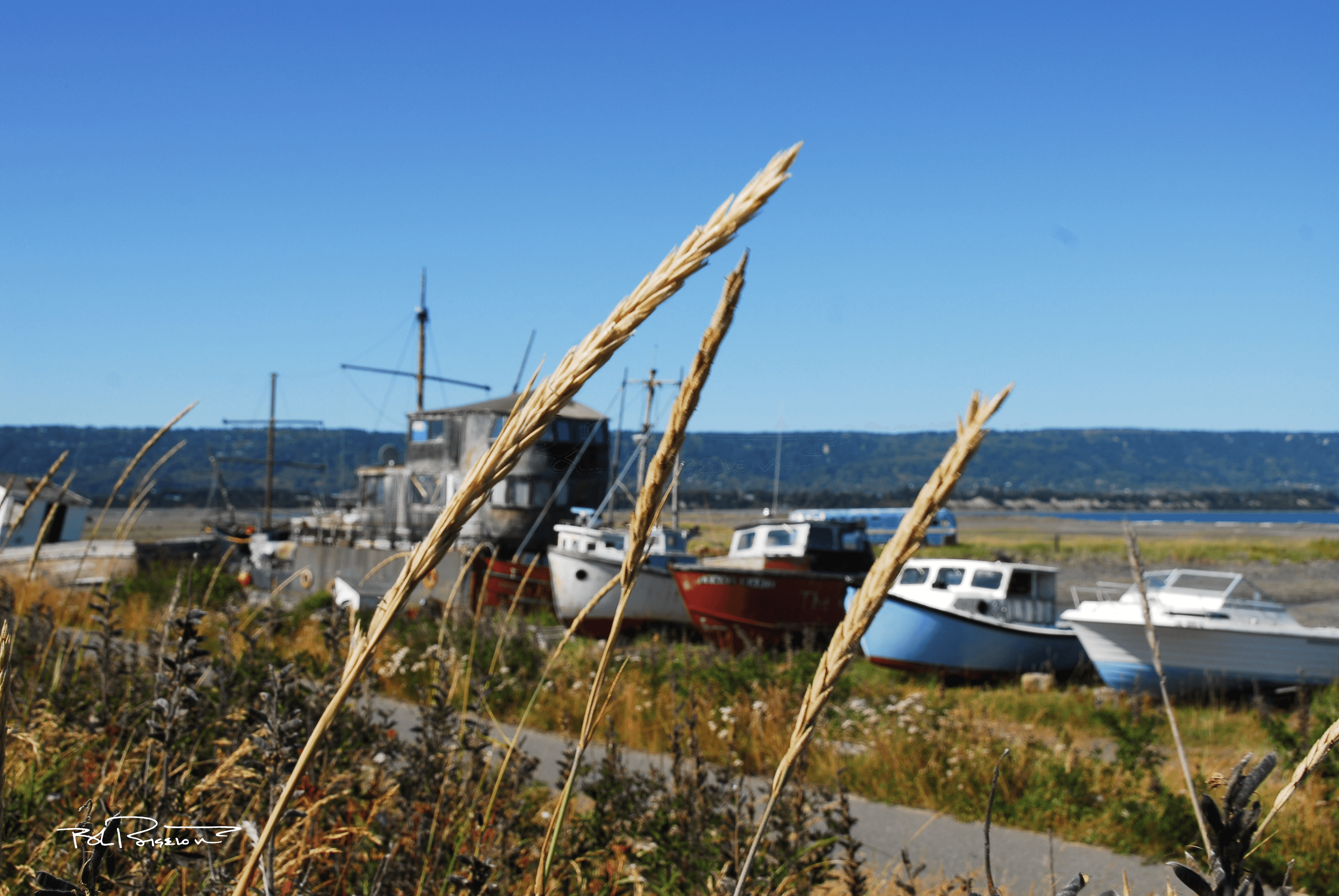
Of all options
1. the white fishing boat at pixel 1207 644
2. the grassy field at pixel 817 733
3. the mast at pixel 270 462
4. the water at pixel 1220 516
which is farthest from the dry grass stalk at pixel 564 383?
the water at pixel 1220 516

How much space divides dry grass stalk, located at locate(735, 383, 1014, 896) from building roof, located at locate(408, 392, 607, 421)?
21372 mm

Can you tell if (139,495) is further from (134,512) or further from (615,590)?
(615,590)

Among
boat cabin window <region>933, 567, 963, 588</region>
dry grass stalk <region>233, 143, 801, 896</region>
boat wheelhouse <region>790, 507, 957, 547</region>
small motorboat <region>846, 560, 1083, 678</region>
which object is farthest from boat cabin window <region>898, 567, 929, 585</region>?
boat wheelhouse <region>790, 507, 957, 547</region>

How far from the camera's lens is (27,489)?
5418 mm

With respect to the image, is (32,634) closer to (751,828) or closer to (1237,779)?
(751,828)

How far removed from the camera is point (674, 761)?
11.1 ft

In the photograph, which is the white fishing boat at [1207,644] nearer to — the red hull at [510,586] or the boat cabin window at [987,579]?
the boat cabin window at [987,579]

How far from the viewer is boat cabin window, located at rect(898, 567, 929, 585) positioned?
15.0m

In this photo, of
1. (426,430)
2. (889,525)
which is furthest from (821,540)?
(889,525)

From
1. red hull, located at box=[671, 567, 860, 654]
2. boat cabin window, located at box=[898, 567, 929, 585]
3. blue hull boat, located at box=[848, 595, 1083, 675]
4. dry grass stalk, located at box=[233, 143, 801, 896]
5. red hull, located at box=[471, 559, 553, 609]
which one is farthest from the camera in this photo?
red hull, located at box=[471, 559, 553, 609]

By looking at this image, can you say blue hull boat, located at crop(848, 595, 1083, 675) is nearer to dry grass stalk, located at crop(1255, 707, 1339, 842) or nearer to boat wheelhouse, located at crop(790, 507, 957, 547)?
dry grass stalk, located at crop(1255, 707, 1339, 842)

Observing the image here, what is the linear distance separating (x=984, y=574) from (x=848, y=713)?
682 centimetres

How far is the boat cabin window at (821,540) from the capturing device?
57.8 ft

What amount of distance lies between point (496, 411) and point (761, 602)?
981cm
